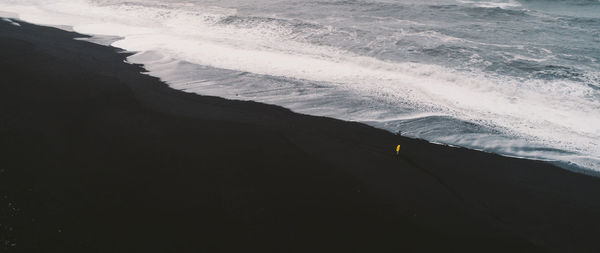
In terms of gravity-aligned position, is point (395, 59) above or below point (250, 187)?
above

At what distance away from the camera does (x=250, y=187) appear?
4.05 metres

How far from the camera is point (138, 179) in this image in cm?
411

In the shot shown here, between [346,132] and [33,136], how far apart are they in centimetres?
428

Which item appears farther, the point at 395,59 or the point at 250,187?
the point at 395,59

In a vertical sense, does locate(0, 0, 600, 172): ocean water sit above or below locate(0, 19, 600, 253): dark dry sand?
above

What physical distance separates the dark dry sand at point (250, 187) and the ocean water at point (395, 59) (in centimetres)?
72

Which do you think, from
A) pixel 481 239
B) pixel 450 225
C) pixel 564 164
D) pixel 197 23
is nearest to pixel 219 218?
pixel 450 225

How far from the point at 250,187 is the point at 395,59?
18.9 ft

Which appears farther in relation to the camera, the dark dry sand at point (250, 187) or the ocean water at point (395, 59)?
the ocean water at point (395, 59)

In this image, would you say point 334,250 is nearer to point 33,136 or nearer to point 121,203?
point 121,203

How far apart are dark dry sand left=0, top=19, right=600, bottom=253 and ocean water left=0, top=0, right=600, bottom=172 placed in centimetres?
72

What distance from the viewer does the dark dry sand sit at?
3406mm

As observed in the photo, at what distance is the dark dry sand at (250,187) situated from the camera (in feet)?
11.2

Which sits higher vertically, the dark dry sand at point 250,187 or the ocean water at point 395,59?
the ocean water at point 395,59
